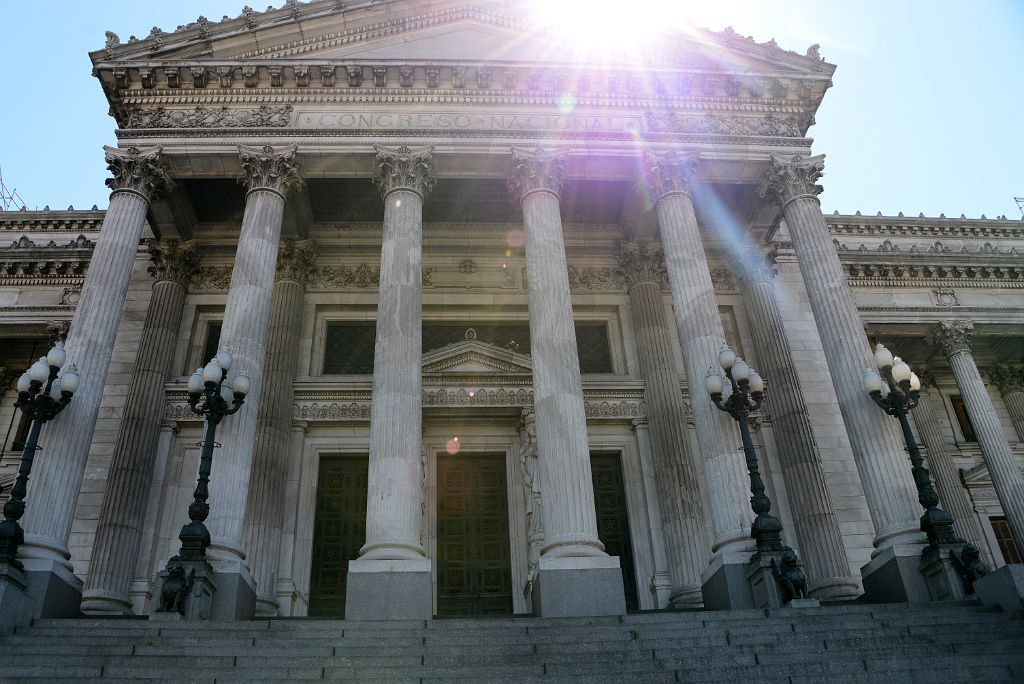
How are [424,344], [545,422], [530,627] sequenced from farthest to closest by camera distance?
1. [424,344]
2. [545,422]
3. [530,627]

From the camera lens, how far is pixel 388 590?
44.9 ft

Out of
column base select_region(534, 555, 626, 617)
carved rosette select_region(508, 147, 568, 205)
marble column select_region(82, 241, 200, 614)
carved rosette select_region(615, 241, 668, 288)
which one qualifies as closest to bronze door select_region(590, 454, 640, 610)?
carved rosette select_region(615, 241, 668, 288)

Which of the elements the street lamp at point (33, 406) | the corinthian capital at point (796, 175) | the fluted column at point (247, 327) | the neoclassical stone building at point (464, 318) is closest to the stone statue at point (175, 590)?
the fluted column at point (247, 327)

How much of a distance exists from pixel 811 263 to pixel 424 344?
34.4 ft

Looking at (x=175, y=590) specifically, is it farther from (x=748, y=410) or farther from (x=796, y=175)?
(x=796, y=175)

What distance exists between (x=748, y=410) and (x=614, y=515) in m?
6.72

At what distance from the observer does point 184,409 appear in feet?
68.4

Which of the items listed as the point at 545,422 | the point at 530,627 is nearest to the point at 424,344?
the point at 545,422

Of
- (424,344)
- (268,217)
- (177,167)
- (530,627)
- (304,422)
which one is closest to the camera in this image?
(530,627)

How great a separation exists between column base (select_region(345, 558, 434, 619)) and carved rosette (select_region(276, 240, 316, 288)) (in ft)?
35.5

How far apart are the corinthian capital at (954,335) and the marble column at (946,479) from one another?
2028mm

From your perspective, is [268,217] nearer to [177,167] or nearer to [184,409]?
[177,167]

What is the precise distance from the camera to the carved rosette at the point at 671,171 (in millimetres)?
19797

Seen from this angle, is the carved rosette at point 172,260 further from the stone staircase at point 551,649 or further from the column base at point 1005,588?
the column base at point 1005,588
